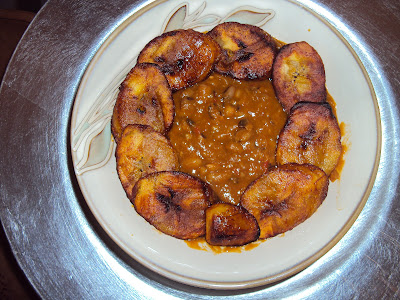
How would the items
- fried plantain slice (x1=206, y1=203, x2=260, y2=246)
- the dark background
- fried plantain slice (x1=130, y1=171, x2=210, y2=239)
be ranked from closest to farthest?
fried plantain slice (x1=206, y1=203, x2=260, y2=246) < fried plantain slice (x1=130, y1=171, x2=210, y2=239) < the dark background

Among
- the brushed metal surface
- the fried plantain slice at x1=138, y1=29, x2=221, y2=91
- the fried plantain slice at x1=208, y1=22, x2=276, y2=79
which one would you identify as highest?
the fried plantain slice at x1=208, y1=22, x2=276, y2=79

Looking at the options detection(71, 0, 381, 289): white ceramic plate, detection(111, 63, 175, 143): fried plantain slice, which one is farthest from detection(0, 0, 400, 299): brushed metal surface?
detection(111, 63, 175, 143): fried plantain slice

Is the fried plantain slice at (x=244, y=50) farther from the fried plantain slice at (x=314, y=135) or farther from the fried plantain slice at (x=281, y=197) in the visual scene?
the fried plantain slice at (x=281, y=197)

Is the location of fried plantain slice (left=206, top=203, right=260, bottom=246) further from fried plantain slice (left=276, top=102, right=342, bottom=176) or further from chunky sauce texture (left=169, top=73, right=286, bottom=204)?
fried plantain slice (left=276, top=102, right=342, bottom=176)

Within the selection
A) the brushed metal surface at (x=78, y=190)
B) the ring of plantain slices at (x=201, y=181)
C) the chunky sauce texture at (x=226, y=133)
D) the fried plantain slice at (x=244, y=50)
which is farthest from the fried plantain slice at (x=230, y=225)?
the fried plantain slice at (x=244, y=50)

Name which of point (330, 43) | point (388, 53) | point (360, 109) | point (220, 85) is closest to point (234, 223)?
point (220, 85)

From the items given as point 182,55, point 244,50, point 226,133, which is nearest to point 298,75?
point 244,50

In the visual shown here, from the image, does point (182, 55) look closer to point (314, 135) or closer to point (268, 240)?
point (314, 135)
